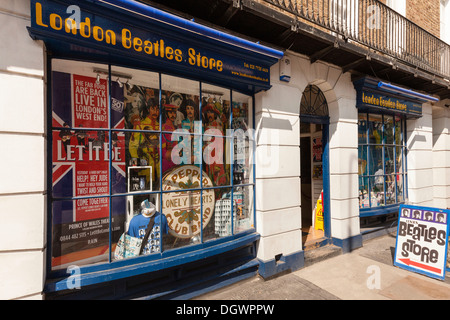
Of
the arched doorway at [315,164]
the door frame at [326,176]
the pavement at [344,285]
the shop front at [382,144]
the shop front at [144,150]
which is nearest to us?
the shop front at [144,150]

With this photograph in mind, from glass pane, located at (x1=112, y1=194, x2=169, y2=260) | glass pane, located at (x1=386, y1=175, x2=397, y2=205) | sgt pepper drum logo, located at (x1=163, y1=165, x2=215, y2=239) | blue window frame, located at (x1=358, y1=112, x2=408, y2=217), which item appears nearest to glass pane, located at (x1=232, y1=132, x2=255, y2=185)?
sgt pepper drum logo, located at (x1=163, y1=165, x2=215, y2=239)

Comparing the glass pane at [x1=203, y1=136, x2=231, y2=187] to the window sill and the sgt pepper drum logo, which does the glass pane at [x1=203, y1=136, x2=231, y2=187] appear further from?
the window sill

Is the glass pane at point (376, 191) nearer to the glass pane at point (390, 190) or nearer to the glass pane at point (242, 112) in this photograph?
the glass pane at point (390, 190)

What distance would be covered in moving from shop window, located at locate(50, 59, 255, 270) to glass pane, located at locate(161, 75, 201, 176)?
16 mm

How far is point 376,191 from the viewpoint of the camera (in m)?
6.07

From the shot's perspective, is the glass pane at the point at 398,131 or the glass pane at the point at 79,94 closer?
the glass pane at the point at 79,94

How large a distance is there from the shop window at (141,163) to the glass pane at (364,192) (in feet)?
11.6

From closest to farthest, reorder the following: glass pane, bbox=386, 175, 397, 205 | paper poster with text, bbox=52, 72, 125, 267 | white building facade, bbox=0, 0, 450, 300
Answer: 1. white building facade, bbox=0, 0, 450, 300
2. paper poster with text, bbox=52, 72, 125, 267
3. glass pane, bbox=386, 175, 397, 205

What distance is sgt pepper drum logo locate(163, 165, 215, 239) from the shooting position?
3477 millimetres

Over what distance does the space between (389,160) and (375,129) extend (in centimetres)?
110

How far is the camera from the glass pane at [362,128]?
5.85 meters

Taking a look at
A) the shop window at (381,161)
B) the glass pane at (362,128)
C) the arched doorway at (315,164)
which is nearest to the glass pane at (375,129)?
the shop window at (381,161)

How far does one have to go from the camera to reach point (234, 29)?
3848 mm

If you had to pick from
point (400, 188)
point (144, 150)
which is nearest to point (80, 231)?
point (144, 150)
